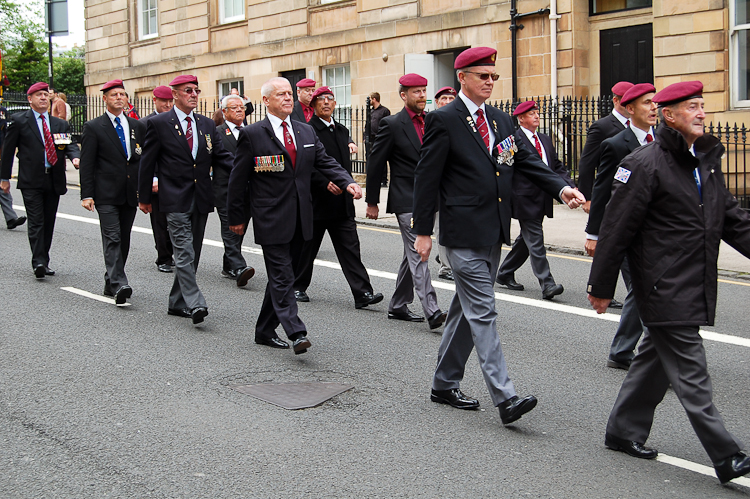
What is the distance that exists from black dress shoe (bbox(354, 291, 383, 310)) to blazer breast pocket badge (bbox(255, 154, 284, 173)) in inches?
82.6

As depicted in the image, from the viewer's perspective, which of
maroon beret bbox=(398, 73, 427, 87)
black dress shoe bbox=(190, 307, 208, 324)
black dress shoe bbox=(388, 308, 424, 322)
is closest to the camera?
black dress shoe bbox=(190, 307, 208, 324)

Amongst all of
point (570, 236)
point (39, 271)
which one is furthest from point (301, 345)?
point (570, 236)

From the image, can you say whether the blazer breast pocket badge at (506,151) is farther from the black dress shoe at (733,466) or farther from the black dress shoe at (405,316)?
the black dress shoe at (405,316)

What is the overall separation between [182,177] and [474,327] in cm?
369

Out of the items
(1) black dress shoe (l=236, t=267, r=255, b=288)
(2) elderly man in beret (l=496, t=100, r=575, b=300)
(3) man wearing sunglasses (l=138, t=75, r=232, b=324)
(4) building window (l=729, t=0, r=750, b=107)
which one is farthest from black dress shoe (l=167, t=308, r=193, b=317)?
(4) building window (l=729, t=0, r=750, b=107)

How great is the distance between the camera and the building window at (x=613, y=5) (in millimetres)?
18109

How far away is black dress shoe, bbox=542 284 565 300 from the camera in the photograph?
8891 millimetres

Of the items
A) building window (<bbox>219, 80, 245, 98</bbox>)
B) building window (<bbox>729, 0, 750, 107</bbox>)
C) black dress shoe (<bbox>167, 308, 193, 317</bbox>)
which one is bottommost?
black dress shoe (<bbox>167, 308, 193, 317</bbox>)

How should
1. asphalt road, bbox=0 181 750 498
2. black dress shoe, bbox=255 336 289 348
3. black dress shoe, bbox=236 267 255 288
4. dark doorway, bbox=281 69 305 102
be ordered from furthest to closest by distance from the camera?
dark doorway, bbox=281 69 305 102 → black dress shoe, bbox=236 267 255 288 → black dress shoe, bbox=255 336 289 348 → asphalt road, bbox=0 181 750 498

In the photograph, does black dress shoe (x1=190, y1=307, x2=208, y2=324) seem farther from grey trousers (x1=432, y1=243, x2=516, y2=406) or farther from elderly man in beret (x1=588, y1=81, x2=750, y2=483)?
elderly man in beret (x1=588, y1=81, x2=750, y2=483)

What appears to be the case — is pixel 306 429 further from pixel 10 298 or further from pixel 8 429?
pixel 10 298

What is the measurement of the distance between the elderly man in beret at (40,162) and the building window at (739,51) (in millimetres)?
11598

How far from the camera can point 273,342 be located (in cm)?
706

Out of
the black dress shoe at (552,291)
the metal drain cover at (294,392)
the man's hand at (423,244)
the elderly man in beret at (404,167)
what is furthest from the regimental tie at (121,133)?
the man's hand at (423,244)
